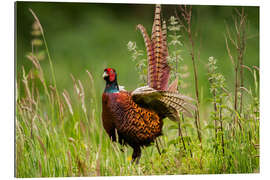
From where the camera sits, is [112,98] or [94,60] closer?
[112,98]

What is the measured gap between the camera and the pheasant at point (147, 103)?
455 centimetres

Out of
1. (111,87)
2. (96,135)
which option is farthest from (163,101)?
(96,135)

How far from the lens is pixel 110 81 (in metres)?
4.59

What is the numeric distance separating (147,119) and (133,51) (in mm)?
695

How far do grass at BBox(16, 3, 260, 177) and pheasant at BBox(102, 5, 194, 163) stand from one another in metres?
0.12

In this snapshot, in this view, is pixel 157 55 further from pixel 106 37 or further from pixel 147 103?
pixel 106 37

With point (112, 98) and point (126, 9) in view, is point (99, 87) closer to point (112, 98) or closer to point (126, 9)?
point (112, 98)

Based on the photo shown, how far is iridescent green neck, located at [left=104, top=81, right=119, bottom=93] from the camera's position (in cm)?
456

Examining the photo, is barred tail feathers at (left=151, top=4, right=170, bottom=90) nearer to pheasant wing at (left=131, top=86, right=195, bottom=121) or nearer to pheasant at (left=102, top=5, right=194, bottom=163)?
pheasant at (left=102, top=5, right=194, bottom=163)

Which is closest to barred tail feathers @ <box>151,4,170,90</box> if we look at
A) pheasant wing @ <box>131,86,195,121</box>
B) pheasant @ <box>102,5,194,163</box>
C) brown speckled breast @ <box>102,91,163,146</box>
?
pheasant @ <box>102,5,194,163</box>

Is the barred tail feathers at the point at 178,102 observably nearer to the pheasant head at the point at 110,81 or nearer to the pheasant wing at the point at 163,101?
the pheasant wing at the point at 163,101
